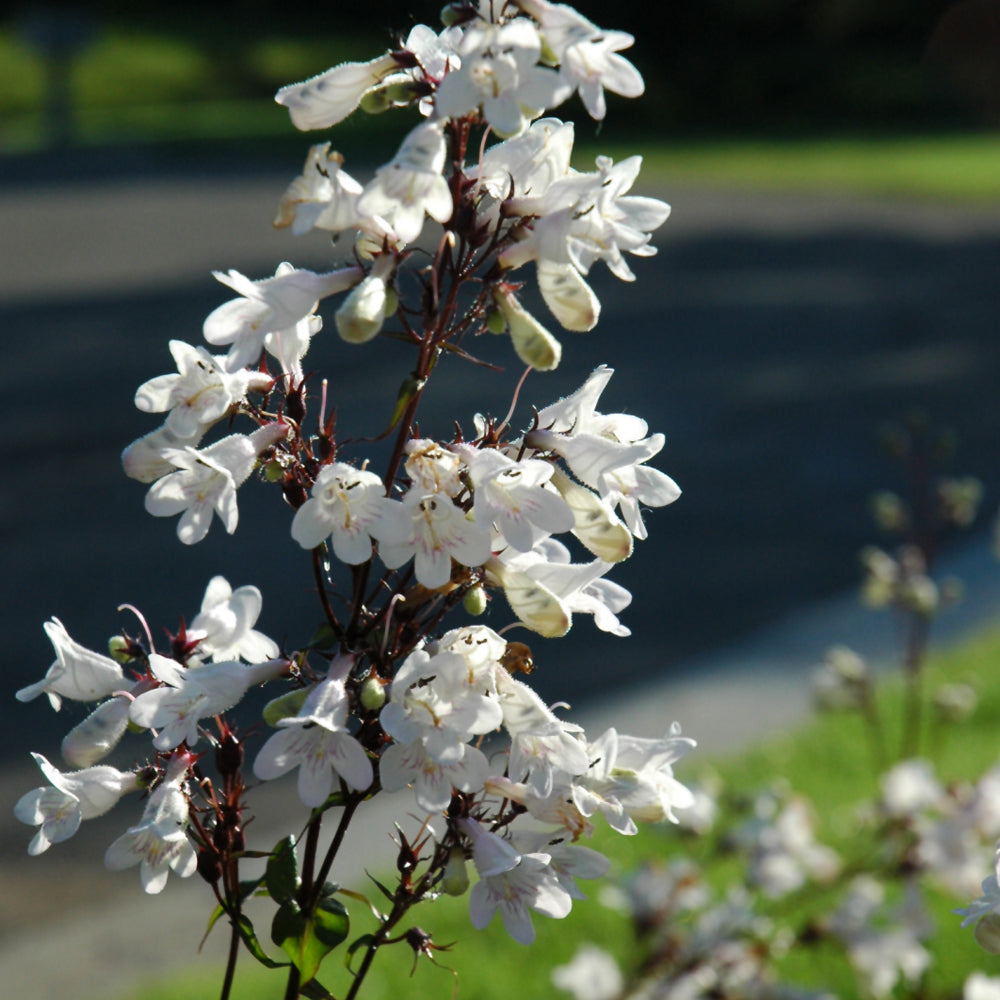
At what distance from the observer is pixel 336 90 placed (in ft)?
4.74

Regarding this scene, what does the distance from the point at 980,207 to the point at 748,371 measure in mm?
14189

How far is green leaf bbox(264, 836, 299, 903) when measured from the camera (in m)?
1.51

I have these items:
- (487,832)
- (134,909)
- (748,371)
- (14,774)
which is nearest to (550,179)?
(487,832)

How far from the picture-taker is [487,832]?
4.96ft

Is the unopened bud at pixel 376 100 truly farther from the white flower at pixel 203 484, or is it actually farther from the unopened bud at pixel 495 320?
the white flower at pixel 203 484

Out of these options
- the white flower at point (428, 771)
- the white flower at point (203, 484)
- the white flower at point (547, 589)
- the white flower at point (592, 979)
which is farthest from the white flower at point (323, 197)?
the white flower at point (592, 979)

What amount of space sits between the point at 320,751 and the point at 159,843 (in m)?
0.21

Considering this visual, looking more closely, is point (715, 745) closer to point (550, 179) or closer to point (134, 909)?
point (134, 909)

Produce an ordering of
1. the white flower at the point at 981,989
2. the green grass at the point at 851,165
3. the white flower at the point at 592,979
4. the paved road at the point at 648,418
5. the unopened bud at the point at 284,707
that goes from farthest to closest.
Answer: the green grass at the point at 851,165 < the paved road at the point at 648,418 < the white flower at the point at 592,979 < the white flower at the point at 981,989 < the unopened bud at the point at 284,707

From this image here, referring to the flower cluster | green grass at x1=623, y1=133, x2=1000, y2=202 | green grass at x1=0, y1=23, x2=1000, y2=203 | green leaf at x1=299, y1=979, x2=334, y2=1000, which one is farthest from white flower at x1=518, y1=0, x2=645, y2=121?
green grass at x1=623, y1=133, x2=1000, y2=202

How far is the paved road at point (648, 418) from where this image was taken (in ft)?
20.0

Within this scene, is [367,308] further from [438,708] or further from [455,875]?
[455,875]

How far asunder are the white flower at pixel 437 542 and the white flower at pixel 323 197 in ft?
0.88

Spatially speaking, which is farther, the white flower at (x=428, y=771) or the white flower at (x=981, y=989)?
the white flower at (x=981, y=989)
